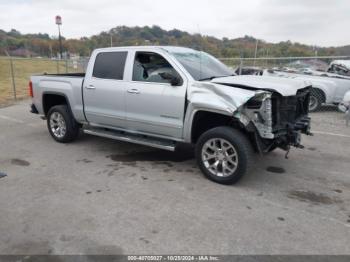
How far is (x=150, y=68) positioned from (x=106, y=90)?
93 centimetres

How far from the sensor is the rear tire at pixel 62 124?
6480 mm

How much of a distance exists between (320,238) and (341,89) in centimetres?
841

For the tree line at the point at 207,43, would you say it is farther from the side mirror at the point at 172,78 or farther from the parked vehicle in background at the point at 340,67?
the side mirror at the point at 172,78

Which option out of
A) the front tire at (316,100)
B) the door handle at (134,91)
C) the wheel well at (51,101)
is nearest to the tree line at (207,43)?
the door handle at (134,91)

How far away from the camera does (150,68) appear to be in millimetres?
5262

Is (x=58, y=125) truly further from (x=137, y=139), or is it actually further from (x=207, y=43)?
(x=207, y=43)

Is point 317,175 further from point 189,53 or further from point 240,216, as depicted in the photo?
point 189,53

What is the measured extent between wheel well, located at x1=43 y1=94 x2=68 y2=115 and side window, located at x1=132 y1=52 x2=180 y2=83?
2195 millimetres

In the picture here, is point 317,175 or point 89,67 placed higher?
point 89,67

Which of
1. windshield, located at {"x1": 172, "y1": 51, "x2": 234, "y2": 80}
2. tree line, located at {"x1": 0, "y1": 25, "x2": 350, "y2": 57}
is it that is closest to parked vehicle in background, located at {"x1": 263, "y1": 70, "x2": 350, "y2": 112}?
tree line, located at {"x1": 0, "y1": 25, "x2": 350, "y2": 57}

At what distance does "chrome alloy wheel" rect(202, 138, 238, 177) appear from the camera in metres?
4.49

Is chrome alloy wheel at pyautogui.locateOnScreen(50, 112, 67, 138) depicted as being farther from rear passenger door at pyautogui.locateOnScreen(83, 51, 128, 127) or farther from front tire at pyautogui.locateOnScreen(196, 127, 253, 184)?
front tire at pyautogui.locateOnScreen(196, 127, 253, 184)

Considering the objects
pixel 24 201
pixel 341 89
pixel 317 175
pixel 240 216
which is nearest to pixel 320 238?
pixel 240 216

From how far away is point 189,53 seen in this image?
5582 millimetres
